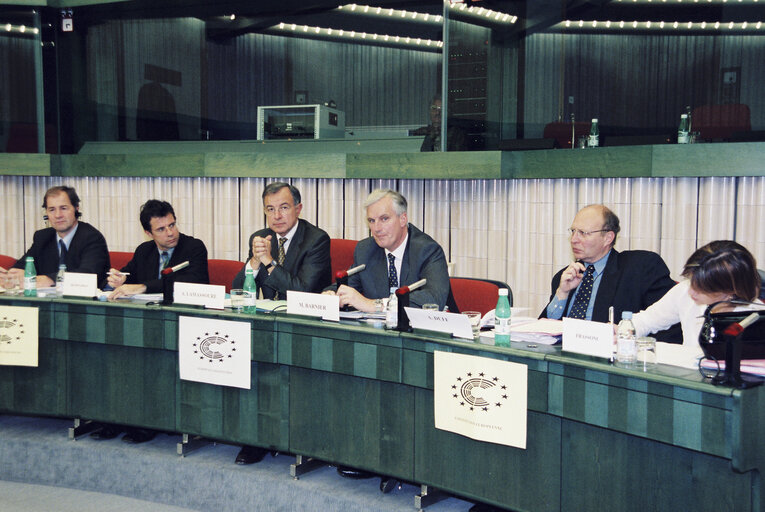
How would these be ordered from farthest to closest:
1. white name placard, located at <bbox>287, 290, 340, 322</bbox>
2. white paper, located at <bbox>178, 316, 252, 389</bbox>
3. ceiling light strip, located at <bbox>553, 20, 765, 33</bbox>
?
ceiling light strip, located at <bbox>553, 20, 765, 33</bbox>
white paper, located at <bbox>178, 316, 252, 389</bbox>
white name placard, located at <bbox>287, 290, 340, 322</bbox>

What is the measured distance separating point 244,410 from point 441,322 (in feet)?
3.07

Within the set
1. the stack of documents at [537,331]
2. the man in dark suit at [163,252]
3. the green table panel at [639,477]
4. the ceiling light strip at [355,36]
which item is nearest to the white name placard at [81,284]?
the man in dark suit at [163,252]

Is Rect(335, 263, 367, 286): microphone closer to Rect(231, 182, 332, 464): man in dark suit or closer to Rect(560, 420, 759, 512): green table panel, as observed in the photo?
Rect(231, 182, 332, 464): man in dark suit

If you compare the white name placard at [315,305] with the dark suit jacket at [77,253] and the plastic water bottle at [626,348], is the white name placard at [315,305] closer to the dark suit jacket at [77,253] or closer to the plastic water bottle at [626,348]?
the plastic water bottle at [626,348]

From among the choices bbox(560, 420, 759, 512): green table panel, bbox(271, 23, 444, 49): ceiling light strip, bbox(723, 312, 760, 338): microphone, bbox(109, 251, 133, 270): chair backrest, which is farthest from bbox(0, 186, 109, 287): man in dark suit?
bbox(723, 312, 760, 338): microphone

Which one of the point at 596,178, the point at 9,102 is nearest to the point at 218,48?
the point at 9,102

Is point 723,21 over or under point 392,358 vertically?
over

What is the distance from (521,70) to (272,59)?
6.05 feet

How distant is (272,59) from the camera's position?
5.17 meters

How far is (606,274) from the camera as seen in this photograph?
2793 millimetres

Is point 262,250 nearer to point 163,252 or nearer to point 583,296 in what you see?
point 163,252

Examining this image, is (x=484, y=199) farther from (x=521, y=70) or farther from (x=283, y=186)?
(x=283, y=186)

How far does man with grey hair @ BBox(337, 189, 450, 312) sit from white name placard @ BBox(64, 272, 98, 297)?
1144 millimetres

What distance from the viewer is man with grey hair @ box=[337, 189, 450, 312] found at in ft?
9.69
